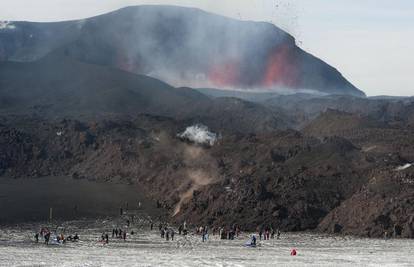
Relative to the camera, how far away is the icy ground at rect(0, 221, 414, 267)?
196ft

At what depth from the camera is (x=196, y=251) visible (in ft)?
229

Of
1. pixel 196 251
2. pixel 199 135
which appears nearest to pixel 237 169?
pixel 199 135

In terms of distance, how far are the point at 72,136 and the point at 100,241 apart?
342 ft

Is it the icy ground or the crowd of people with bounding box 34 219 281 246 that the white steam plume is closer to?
the crowd of people with bounding box 34 219 281 246

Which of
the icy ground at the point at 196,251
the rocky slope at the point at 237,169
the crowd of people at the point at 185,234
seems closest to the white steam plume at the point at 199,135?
the rocky slope at the point at 237,169

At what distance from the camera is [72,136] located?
180m

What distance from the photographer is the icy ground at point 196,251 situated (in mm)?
59844

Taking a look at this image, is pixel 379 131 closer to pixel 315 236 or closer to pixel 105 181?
pixel 105 181

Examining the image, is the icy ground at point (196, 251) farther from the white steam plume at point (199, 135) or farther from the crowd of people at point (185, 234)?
the white steam plume at point (199, 135)

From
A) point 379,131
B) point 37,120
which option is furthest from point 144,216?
point 37,120

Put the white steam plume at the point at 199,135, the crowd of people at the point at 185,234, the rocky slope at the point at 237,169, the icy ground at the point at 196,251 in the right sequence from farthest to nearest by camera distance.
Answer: the white steam plume at the point at 199,135, the rocky slope at the point at 237,169, the crowd of people at the point at 185,234, the icy ground at the point at 196,251

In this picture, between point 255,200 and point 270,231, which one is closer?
point 270,231

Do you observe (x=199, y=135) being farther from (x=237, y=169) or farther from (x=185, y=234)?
(x=185, y=234)

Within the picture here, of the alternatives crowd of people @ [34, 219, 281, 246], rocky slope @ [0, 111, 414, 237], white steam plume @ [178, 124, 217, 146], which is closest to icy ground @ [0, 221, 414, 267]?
crowd of people @ [34, 219, 281, 246]
